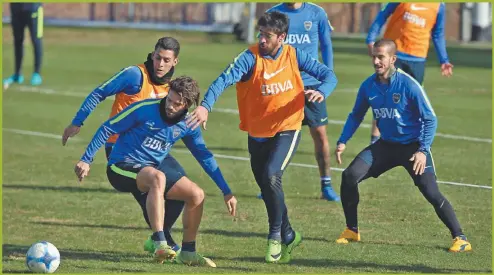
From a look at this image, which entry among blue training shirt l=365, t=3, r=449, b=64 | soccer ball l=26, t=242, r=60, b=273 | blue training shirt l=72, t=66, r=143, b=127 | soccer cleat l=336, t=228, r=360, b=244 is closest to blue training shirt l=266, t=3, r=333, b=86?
blue training shirt l=365, t=3, r=449, b=64

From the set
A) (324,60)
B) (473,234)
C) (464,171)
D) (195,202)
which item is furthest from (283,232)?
(464,171)

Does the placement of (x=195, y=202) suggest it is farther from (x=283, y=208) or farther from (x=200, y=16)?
(x=200, y=16)

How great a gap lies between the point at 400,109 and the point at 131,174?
274 cm

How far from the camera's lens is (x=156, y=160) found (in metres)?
10.4

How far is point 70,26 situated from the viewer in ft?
141

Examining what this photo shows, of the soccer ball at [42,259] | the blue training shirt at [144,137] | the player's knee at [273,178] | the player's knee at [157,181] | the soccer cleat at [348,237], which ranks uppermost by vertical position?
the blue training shirt at [144,137]

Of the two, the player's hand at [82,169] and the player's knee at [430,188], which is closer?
the player's hand at [82,169]

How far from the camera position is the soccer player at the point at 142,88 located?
1053 centimetres

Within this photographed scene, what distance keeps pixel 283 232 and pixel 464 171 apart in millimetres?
5536

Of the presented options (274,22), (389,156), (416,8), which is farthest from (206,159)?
(416,8)

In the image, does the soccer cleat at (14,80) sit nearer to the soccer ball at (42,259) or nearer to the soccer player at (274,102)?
the soccer player at (274,102)

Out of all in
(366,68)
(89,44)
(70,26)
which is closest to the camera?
(366,68)

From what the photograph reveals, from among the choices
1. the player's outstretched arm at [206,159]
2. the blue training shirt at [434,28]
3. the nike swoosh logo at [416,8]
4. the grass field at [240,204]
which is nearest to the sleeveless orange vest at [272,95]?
the player's outstretched arm at [206,159]

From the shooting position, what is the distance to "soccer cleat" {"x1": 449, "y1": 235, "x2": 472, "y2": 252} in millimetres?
10961
